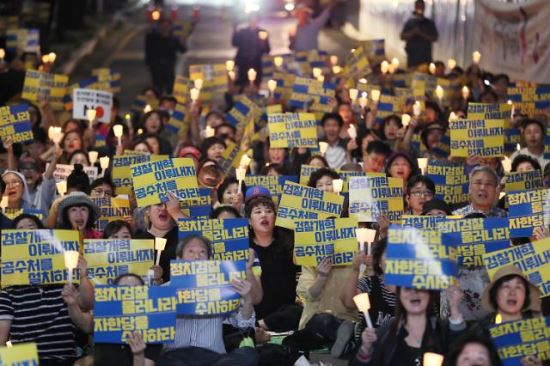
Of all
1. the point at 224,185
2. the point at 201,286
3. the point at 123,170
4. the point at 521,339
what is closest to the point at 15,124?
the point at 123,170

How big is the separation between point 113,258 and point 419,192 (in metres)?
2.92

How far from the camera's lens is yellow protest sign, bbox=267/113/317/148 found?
14930 mm

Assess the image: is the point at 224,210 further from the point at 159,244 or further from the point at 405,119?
the point at 405,119

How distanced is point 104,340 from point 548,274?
280cm

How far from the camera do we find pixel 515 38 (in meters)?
20.5

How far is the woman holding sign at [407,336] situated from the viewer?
28.7ft

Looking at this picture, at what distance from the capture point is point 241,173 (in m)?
12.7

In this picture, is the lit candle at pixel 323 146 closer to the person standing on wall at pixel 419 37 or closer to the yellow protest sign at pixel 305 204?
the yellow protest sign at pixel 305 204


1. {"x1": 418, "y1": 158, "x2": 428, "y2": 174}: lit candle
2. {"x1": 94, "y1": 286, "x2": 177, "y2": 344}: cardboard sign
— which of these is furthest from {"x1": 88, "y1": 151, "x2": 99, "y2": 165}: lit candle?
{"x1": 94, "y1": 286, "x2": 177, "y2": 344}: cardboard sign

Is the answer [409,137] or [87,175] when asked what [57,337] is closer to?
[87,175]

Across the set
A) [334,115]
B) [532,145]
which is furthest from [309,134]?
[532,145]

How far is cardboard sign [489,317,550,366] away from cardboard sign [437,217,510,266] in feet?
5.07

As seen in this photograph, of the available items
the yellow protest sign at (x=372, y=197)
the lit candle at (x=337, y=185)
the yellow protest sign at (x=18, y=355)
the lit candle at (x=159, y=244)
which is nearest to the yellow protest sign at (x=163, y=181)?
the lit candle at (x=159, y=244)

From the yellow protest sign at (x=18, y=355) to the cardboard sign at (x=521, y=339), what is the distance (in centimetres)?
272
